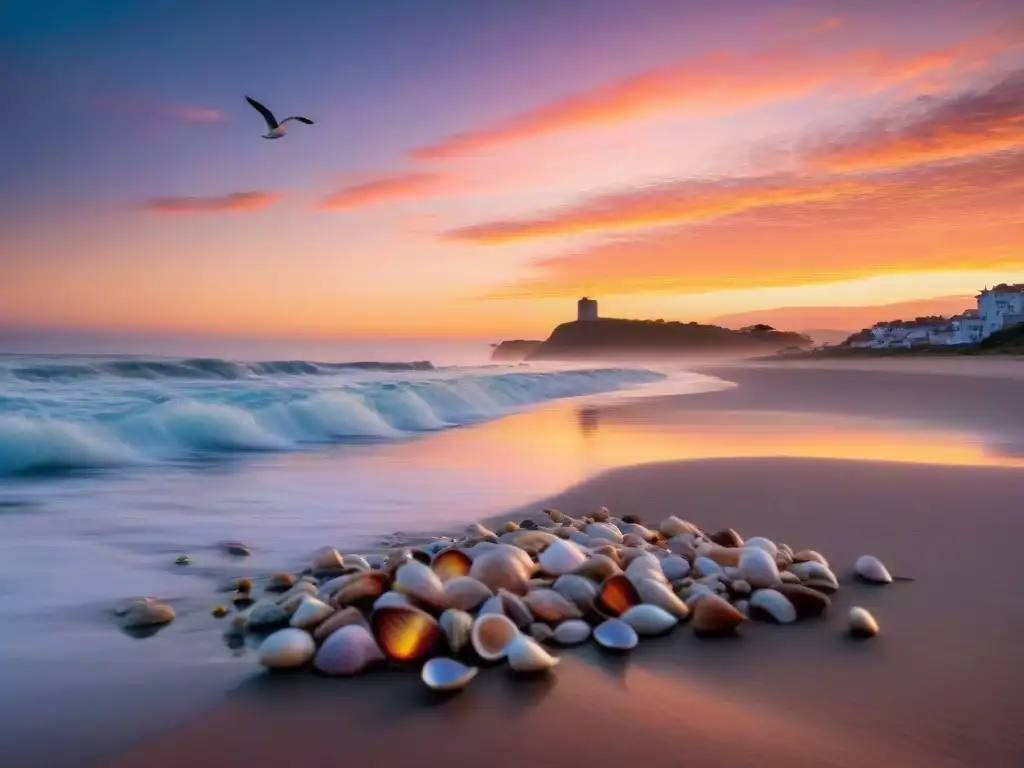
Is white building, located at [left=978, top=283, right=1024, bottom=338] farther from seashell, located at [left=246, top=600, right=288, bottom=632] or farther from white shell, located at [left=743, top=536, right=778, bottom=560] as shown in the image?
seashell, located at [left=246, top=600, right=288, bottom=632]

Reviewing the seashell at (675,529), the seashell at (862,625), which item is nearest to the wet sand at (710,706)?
the seashell at (862,625)

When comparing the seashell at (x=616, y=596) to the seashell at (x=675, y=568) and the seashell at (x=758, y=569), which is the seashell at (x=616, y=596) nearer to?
the seashell at (x=675, y=568)

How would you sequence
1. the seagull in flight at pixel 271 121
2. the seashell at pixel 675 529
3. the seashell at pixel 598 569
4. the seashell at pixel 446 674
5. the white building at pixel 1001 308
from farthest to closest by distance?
the white building at pixel 1001 308 → the seagull in flight at pixel 271 121 → the seashell at pixel 675 529 → the seashell at pixel 598 569 → the seashell at pixel 446 674

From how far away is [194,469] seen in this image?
7.89 m

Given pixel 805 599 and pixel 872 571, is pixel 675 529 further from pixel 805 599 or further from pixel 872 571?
pixel 805 599

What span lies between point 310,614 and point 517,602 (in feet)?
2.39

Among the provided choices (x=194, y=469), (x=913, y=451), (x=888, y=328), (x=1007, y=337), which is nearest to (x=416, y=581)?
(x=194, y=469)

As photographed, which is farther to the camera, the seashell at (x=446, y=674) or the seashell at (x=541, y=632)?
the seashell at (x=541, y=632)

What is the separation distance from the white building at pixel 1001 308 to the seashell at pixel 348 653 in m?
85.6

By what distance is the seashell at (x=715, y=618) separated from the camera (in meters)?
2.84

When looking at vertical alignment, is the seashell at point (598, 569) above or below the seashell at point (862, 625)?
above

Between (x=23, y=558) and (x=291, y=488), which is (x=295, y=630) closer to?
(x=23, y=558)

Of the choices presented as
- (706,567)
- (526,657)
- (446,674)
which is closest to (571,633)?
(526,657)

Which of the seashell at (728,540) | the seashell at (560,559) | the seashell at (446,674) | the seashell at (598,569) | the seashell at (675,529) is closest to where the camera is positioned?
the seashell at (446,674)
